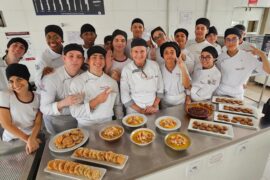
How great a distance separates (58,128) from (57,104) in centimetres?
45

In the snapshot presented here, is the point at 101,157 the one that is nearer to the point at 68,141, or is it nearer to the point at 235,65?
the point at 68,141

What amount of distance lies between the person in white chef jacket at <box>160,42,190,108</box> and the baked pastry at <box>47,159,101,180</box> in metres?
1.28

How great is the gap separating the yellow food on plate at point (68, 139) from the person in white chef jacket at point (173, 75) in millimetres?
1118

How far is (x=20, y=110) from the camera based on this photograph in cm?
153

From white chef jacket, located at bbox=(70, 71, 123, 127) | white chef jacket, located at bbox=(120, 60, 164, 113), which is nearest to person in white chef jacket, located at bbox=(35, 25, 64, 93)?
white chef jacket, located at bbox=(70, 71, 123, 127)

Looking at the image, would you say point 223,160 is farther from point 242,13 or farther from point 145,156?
point 242,13

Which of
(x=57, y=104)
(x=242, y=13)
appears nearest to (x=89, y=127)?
(x=57, y=104)

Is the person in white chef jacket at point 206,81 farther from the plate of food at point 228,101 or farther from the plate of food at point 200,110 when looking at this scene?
the plate of food at point 200,110

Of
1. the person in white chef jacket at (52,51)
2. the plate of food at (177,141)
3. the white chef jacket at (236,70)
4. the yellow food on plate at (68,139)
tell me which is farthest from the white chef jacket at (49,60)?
the white chef jacket at (236,70)

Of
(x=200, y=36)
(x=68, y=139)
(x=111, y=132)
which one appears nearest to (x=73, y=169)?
(x=68, y=139)

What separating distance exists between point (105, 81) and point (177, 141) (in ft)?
2.90

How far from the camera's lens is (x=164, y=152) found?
4.11 ft

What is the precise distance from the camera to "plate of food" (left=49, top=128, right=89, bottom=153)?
129cm

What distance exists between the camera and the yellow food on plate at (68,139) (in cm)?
131
